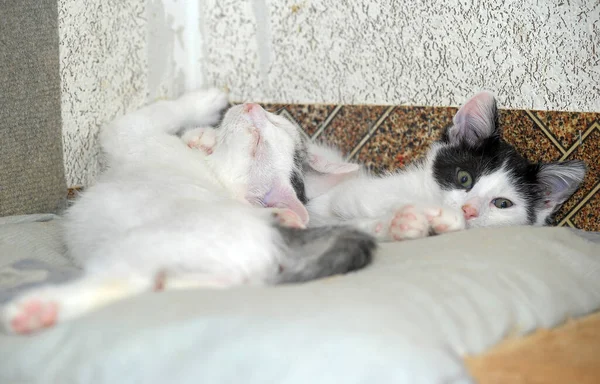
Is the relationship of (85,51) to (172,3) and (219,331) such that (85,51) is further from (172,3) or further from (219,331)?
(219,331)

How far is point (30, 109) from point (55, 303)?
1.11 m

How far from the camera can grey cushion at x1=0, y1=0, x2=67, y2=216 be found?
1958mm

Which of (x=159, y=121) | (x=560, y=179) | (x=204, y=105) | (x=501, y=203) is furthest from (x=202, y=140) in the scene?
(x=560, y=179)

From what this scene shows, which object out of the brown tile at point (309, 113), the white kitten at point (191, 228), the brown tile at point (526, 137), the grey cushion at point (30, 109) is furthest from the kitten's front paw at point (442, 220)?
the grey cushion at point (30, 109)

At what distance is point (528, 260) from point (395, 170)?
88cm

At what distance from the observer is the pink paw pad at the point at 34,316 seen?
3.64ft

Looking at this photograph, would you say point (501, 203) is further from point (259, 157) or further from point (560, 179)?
point (259, 157)

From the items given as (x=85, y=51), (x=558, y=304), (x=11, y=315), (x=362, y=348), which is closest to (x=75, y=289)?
(x=11, y=315)

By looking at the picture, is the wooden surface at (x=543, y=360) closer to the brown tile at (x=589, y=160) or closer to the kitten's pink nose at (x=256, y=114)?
the brown tile at (x=589, y=160)

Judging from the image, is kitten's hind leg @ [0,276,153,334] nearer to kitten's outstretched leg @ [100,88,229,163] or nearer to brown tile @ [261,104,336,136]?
kitten's outstretched leg @ [100,88,229,163]

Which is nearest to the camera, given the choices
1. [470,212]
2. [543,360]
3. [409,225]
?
[543,360]

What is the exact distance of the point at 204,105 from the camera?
7.66ft

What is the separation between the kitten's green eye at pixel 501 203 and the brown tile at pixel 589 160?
261 millimetres

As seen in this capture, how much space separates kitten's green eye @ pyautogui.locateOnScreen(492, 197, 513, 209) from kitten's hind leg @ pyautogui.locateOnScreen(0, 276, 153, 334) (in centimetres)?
118
